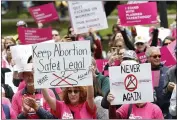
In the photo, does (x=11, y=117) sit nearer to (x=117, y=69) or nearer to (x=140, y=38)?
(x=117, y=69)

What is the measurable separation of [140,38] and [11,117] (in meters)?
3.61

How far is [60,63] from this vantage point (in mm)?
7301

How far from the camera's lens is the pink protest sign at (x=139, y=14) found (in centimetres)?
1175

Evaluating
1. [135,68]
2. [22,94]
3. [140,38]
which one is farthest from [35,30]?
[135,68]

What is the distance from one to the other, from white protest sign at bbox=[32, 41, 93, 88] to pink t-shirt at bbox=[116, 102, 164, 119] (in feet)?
1.77

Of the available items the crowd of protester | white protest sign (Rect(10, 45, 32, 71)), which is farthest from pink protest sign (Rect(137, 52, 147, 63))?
white protest sign (Rect(10, 45, 32, 71))

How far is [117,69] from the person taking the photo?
7156mm

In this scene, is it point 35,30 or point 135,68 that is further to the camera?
point 35,30

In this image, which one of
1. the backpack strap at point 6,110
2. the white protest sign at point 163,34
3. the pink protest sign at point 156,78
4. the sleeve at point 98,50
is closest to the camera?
the backpack strap at point 6,110

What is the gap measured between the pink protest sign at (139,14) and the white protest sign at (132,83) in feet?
15.2

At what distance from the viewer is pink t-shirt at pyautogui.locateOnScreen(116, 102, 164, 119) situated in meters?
7.20

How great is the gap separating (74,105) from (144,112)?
722 millimetres

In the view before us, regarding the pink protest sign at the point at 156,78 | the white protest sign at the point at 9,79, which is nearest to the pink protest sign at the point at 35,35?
the white protest sign at the point at 9,79

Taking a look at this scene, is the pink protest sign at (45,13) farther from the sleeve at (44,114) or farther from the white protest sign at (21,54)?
the sleeve at (44,114)
